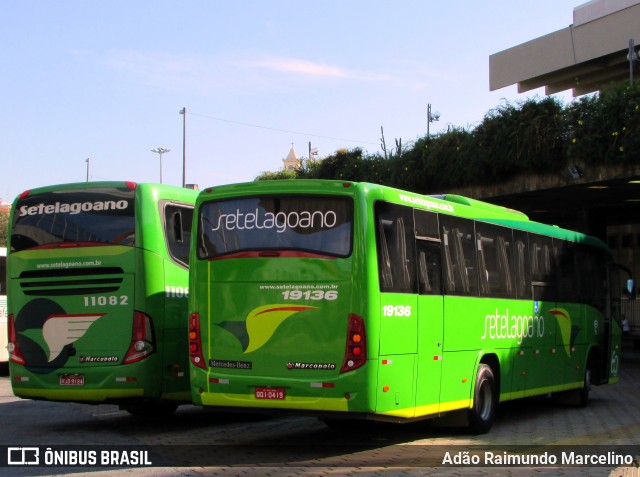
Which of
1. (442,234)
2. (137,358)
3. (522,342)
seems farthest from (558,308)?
(137,358)

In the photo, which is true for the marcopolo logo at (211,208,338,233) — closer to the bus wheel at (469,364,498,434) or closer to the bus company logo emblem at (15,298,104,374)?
the bus company logo emblem at (15,298,104,374)

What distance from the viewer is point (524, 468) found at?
32.6 feet

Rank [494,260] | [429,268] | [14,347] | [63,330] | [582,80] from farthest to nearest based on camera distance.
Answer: [582,80] < [494,260] < [14,347] < [63,330] < [429,268]

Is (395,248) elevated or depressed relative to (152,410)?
elevated

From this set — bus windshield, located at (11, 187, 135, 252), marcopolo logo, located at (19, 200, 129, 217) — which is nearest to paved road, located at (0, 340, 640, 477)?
bus windshield, located at (11, 187, 135, 252)

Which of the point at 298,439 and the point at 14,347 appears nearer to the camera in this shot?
the point at 298,439

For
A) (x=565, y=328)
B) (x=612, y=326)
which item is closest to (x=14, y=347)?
(x=565, y=328)

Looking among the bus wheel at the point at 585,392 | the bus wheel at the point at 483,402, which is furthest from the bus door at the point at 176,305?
the bus wheel at the point at 585,392

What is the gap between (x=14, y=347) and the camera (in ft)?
41.5

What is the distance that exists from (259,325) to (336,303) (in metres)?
0.98

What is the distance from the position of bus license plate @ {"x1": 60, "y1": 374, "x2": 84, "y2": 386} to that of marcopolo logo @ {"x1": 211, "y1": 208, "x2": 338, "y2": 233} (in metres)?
2.91

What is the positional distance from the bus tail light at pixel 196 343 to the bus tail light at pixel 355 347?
1.83 m

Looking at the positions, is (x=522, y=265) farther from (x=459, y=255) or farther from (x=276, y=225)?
(x=276, y=225)

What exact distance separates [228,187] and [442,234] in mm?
2824
